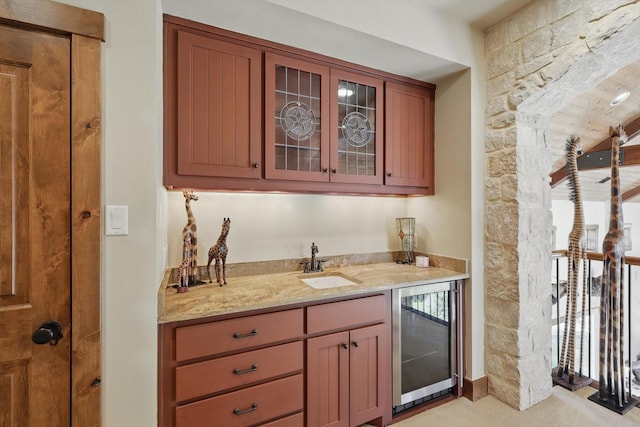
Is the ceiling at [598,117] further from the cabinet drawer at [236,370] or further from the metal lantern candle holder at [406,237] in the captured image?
the cabinet drawer at [236,370]

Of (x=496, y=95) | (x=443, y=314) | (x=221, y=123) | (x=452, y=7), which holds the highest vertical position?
(x=452, y=7)

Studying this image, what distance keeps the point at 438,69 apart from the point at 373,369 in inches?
85.1

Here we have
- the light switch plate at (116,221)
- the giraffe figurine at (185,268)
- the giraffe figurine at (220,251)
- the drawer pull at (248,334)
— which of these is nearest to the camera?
the light switch plate at (116,221)

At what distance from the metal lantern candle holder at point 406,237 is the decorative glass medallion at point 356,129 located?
0.85m

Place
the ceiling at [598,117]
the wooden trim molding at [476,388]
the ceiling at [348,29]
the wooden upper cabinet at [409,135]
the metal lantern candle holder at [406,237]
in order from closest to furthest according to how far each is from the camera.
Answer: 1. the ceiling at [348,29]
2. the wooden trim molding at [476,388]
3. the wooden upper cabinet at [409,135]
4. the metal lantern candle holder at [406,237]
5. the ceiling at [598,117]

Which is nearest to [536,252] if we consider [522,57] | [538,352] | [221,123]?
→ [538,352]

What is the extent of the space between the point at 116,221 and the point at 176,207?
0.78m

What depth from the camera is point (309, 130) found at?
1988 millimetres

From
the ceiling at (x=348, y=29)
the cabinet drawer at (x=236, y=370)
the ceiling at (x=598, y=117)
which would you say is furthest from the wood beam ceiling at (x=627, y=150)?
the cabinet drawer at (x=236, y=370)

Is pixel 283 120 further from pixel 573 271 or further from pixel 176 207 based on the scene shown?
pixel 573 271

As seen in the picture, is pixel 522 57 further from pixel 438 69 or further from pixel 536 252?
pixel 536 252

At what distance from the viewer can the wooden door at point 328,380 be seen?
1.65 m

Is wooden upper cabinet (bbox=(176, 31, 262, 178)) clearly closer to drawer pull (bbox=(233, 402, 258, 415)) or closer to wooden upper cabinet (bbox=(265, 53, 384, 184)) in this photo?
wooden upper cabinet (bbox=(265, 53, 384, 184))

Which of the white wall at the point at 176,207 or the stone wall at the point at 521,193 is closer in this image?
the white wall at the point at 176,207
